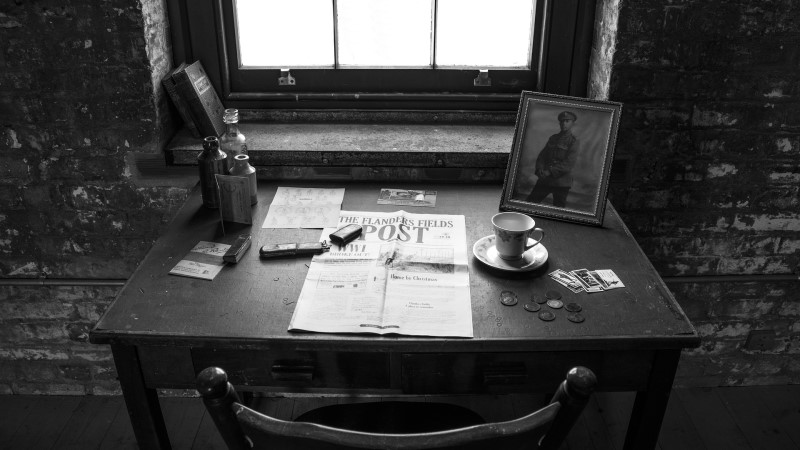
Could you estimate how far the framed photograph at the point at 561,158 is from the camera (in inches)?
74.5

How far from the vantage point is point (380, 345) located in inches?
55.7

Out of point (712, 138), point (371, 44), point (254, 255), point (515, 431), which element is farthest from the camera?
point (371, 44)

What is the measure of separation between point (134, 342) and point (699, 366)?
6.78ft

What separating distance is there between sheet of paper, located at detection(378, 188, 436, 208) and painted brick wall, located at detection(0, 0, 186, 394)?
2.35 feet

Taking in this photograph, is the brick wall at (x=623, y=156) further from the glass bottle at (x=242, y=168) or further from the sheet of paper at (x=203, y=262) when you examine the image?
the sheet of paper at (x=203, y=262)

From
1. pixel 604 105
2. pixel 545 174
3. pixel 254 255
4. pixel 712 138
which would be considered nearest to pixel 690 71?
pixel 712 138

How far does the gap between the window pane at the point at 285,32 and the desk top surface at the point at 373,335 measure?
27.8 inches

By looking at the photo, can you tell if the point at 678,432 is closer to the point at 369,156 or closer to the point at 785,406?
the point at 785,406

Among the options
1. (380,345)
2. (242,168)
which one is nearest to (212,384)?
(380,345)

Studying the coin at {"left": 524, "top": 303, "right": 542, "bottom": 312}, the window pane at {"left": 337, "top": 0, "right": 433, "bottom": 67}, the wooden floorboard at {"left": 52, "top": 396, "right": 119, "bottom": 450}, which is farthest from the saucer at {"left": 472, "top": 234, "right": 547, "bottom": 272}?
the wooden floorboard at {"left": 52, "top": 396, "right": 119, "bottom": 450}

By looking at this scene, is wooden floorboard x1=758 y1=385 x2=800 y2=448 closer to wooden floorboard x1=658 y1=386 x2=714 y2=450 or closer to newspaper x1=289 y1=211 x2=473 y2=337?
wooden floorboard x1=658 y1=386 x2=714 y2=450

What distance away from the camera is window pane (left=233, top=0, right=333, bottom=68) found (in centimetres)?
226

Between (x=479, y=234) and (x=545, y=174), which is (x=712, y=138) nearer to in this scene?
(x=545, y=174)

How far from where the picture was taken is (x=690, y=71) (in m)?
2.06
